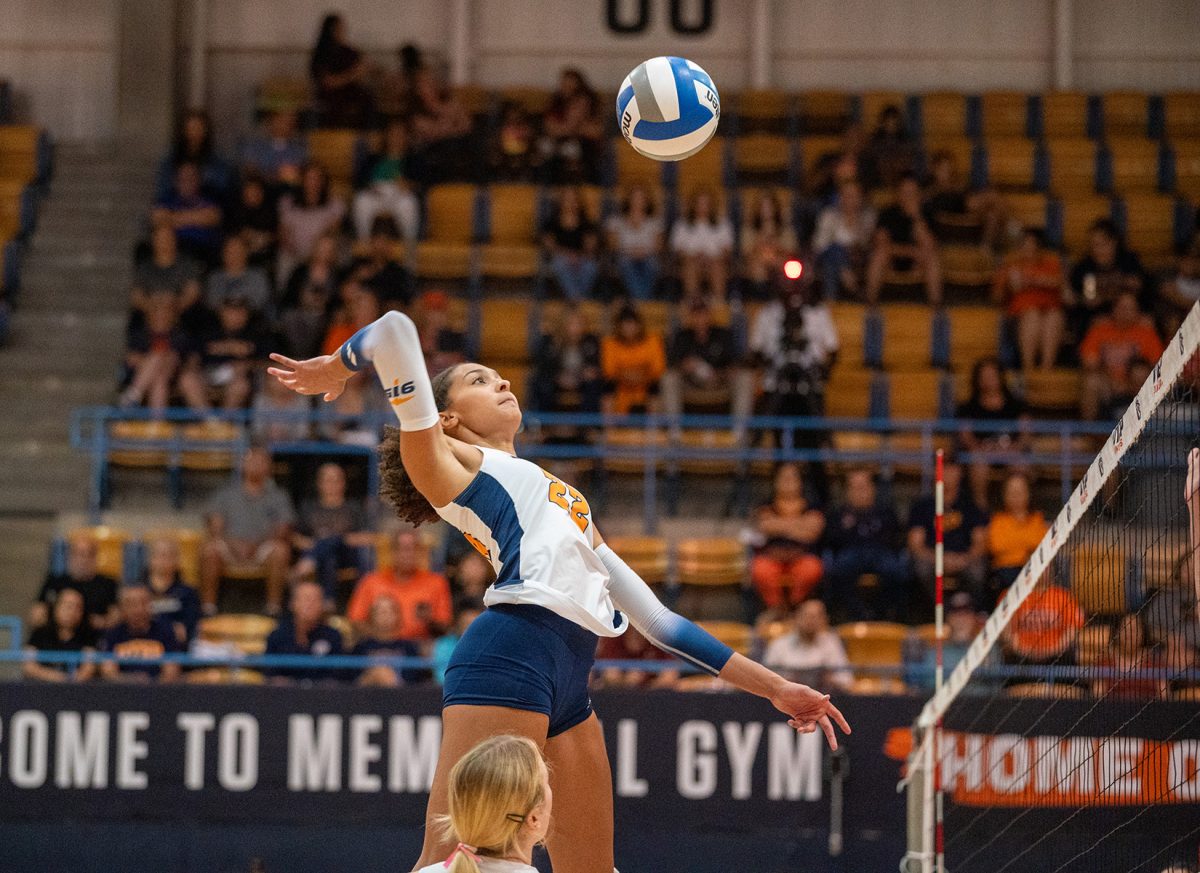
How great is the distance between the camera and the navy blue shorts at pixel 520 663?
4.31 metres

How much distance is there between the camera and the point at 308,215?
49.4 feet

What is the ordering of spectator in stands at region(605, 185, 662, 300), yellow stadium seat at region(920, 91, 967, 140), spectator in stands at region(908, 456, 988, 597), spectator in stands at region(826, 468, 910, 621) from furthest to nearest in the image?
yellow stadium seat at region(920, 91, 967, 140)
spectator in stands at region(605, 185, 662, 300)
spectator in stands at region(826, 468, 910, 621)
spectator in stands at region(908, 456, 988, 597)

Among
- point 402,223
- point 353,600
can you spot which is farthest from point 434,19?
point 353,600

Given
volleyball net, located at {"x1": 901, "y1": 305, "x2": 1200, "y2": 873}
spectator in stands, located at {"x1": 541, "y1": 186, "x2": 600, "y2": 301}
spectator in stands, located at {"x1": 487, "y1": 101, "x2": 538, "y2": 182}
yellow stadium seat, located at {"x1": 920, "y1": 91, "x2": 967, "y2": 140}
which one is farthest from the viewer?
yellow stadium seat, located at {"x1": 920, "y1": 91, "x2": 967, "y2": 140}

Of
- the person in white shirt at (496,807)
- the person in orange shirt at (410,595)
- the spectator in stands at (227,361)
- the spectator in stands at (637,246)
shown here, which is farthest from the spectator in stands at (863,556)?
the person in white shirt at (496,807)

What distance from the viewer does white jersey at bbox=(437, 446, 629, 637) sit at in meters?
4.41

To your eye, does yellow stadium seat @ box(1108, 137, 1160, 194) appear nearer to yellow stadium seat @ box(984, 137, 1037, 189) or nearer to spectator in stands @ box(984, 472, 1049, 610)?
yellow stadium seat @ box(984, 137, 1037, 189)

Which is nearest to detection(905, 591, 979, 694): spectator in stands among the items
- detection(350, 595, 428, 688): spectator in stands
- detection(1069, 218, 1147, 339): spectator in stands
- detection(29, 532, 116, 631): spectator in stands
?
detection(350, 595, 428, 688): spectator in stands

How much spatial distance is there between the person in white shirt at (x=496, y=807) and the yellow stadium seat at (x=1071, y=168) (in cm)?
1389

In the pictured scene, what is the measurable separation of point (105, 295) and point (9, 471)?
2471 millimetres

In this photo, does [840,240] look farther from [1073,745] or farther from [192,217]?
[1073,745]

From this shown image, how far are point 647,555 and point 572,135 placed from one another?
5390 mm

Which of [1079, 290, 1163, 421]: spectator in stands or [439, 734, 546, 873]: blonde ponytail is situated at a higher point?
[1079, 290, 1163, 421]: spectator in stands

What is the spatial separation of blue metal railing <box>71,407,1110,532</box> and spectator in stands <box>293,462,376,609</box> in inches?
14.8
